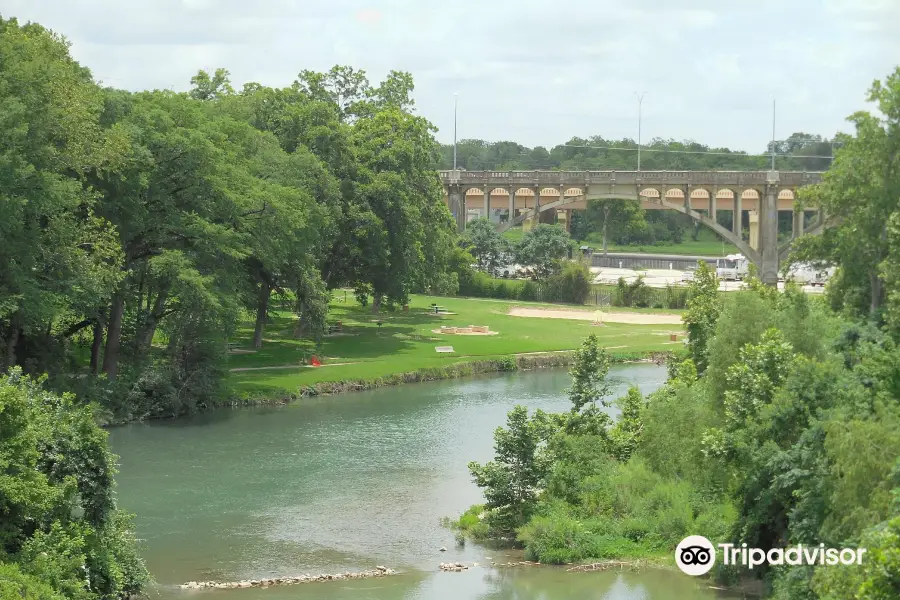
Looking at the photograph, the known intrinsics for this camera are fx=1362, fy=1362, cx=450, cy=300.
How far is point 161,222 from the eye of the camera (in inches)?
2096

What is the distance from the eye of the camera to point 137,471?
43250 millimetres

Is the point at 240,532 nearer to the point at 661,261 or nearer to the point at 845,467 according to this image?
the point at 845,467

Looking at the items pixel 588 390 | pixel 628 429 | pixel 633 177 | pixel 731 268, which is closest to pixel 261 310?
pixel 628 429

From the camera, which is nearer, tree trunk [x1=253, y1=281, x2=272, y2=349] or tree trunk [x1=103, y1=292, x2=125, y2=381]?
tree trunk [x1=103, y1=292, x2=125, y2=381]

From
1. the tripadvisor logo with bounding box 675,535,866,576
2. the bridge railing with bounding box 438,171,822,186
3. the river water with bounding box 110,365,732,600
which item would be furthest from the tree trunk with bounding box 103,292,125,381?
the bridge railing with bounding box 438,171,822,186

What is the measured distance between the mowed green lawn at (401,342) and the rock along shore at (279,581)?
24043mm

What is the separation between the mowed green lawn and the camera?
2399 inches

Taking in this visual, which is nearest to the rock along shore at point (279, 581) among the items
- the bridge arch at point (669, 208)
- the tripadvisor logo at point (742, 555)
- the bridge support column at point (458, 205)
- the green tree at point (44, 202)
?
the tripadvisor logo at point (742, 555)

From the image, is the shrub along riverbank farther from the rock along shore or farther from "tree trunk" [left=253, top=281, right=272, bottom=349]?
"tree trunk" [left=253, top=281, right=272, bottom=349]

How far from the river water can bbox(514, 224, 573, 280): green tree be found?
4164cm

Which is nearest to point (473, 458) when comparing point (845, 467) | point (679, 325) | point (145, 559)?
point (145, 559)

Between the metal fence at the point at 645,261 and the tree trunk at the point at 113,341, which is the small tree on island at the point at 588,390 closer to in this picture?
the tree trunk at the point at 113,341

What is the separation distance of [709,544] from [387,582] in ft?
26.1

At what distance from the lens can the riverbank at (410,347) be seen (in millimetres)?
59594
